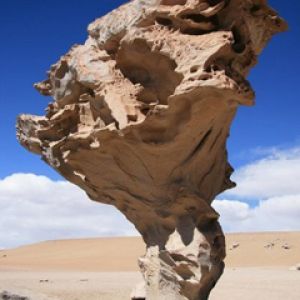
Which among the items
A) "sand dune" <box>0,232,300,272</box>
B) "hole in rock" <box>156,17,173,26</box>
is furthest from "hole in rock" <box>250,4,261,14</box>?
"sand dune" <box>0,232,300,272</box>

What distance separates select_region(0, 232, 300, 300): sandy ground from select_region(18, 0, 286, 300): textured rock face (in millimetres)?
4826

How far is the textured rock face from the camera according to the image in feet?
26.8

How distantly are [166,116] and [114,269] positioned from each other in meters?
33.4

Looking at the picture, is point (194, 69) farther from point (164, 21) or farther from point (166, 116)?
point (164, 21)

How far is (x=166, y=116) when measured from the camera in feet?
27.6

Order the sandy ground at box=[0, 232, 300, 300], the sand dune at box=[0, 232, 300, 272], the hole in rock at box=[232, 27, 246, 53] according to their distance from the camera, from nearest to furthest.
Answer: the hole in rock at box=[232, 27, 246, 53], the sandy ground at box=[0, 232, 300, 300], the sand dune at box=[0, 232, 300, 272]

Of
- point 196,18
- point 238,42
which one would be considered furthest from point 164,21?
point 238,42

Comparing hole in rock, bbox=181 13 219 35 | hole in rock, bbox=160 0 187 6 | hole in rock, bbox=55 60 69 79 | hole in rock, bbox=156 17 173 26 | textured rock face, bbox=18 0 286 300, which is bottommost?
textured rock face, bbox=18 0 286 300

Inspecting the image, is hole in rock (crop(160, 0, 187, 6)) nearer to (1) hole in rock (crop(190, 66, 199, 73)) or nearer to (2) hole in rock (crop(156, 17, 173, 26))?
(2) hole in rock (crop(156, 17, 173, 26))

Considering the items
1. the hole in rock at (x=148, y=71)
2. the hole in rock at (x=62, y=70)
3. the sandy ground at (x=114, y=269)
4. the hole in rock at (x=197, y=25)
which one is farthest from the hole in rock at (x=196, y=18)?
the sandy ground at (x=114, y=269)

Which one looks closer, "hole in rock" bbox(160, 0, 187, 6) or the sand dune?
"hole in rock" bbox(160, 0, 187, 6)

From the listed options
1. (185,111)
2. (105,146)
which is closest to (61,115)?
(105,146)

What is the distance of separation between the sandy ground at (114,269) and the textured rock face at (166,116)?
4826 millimetres

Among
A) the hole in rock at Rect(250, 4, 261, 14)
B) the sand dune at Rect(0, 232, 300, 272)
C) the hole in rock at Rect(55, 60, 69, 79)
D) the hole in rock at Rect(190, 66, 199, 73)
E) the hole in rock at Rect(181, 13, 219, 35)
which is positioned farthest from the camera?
the sand dune at Rect(0, 232, 300, 272)
